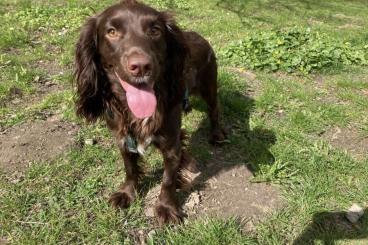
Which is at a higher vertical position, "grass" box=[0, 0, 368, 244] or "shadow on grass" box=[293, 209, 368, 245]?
"shadow on grass" box=[293, 209, 368, 245]

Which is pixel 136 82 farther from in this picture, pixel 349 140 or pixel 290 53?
pixel 290 53

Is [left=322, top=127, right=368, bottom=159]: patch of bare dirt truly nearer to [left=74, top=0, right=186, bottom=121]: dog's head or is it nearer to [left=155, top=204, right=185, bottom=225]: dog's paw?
[left=155, top=204, right=185, bottom=225]: dog's paw

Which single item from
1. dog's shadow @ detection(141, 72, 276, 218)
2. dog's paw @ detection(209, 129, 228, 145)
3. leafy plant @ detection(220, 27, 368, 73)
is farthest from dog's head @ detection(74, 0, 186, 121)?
leafy plant @ detection(220, 27, 368, 73)

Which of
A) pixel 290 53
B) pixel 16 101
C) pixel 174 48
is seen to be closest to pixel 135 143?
pixel 174 48

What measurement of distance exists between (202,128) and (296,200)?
123cm

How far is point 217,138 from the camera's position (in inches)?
149

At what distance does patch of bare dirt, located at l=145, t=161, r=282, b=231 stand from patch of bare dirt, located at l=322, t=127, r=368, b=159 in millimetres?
966

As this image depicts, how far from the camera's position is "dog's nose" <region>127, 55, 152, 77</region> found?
220cm

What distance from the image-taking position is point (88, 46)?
2.61 meters

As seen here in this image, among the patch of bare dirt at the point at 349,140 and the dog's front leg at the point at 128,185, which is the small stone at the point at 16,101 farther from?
the patch of bare dirt at the point at 349,140

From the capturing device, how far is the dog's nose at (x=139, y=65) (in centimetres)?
220

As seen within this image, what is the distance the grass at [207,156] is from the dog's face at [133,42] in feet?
3.40

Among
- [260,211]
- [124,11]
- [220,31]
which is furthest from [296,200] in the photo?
[220,31]

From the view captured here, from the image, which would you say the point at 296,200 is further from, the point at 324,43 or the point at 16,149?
the point at 324,43
